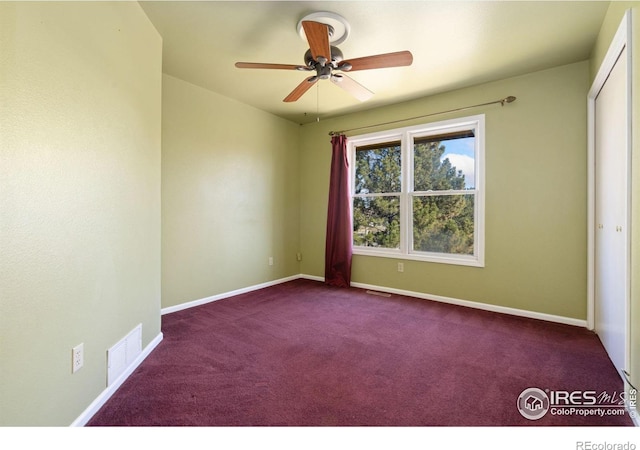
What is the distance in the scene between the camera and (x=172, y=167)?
307cm

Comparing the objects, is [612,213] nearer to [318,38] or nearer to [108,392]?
[318,38]

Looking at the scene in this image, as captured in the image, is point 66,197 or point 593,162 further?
point 593,162

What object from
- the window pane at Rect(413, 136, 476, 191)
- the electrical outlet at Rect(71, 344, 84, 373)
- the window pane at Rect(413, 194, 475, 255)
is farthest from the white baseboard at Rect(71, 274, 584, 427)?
the window pane at Rect(413, 136, 476, 191)

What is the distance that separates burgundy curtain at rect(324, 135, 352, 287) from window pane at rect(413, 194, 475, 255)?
0.96 m

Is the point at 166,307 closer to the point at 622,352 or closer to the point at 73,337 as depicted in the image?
the point at 73,337

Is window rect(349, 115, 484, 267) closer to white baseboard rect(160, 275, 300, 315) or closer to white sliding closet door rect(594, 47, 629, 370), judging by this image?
white sliding closet door rect(594, 47, 629, 370)

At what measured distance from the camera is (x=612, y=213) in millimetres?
2059

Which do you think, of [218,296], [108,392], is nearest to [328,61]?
[108,392]

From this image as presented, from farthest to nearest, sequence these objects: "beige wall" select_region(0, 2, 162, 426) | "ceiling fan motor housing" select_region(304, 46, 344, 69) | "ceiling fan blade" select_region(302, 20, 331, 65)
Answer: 1. "ceiling fan motor housing" select_region(304, 46, 344, 69)
2. "ceiling fan blade" select_region(302, 20, 331, 65)
3. "beige wall" select_region(0, 2, 162, 426)

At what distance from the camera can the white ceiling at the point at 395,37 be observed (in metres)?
1.99

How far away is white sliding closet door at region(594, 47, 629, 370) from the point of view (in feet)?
5.74

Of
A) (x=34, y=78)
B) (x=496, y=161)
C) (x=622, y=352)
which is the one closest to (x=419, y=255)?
(x=496, y=161)

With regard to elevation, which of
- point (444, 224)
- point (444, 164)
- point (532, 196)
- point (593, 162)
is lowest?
point (444, 224)

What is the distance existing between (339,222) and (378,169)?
948 millimetres
